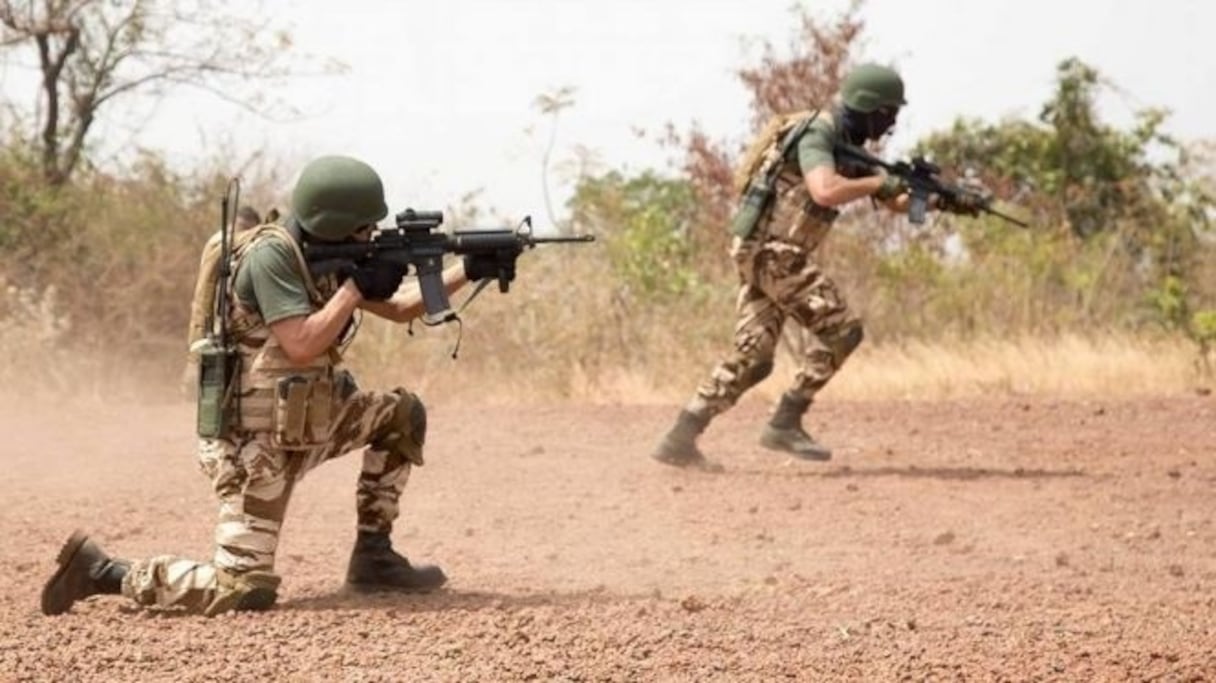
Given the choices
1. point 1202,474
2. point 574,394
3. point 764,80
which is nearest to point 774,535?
point 1202,474

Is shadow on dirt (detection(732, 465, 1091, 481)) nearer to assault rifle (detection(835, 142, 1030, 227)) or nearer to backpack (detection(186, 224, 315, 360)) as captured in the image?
assault rifle (detection(835, 142, 1030, 227))

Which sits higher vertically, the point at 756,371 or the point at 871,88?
the point at 871,88

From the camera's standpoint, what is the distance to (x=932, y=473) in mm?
9773

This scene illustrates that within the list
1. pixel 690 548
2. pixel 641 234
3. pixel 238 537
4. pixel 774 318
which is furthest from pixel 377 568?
pixel 641 234

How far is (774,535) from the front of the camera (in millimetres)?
8156

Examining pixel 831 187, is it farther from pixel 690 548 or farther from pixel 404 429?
pixel 404 429

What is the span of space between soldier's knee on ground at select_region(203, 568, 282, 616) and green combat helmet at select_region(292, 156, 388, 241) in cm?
99

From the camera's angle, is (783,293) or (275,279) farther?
(783,293)

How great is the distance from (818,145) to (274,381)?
3.85 metres

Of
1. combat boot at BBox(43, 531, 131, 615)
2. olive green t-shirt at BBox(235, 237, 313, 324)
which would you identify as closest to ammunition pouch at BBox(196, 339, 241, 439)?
olive green t-shirt at BBox(235, 237, 313, 324)

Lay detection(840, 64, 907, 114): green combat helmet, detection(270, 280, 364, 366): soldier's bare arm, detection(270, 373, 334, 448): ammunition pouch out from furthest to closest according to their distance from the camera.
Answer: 1. detection(840, 64, 907, 114): green combat helmet
2. detection(270, 373, 334, 448): ammunition pouch
3. detection(270, 280, 364, 366): soldier's bare arm

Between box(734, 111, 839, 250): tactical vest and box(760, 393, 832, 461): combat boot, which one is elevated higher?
box(734, 111, 839, 250): tactical vest

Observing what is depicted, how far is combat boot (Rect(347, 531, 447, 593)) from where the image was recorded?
21.8 feet

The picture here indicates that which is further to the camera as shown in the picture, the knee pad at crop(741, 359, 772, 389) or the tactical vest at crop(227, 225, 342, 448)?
the knee pad at crop(741, 359, 772, 389)
